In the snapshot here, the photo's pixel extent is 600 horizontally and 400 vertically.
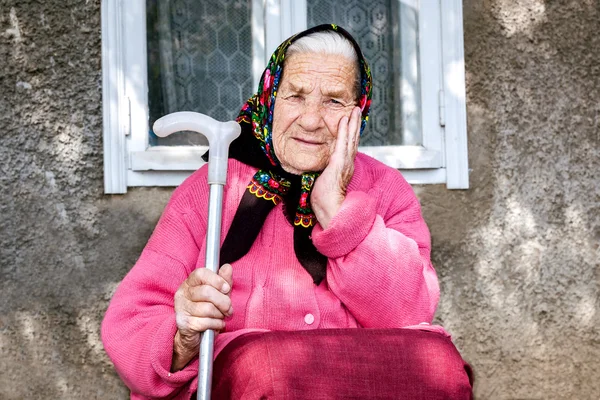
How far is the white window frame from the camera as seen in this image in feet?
12.0

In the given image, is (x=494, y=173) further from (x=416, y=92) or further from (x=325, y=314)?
(x=325, y=314)

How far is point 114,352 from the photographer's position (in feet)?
8.35

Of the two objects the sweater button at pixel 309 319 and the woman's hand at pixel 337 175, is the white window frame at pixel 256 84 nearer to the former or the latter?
the woman's hand at pixel 337 175

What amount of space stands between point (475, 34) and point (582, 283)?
4.26 feet

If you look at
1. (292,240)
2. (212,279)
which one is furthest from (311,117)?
(212,279)

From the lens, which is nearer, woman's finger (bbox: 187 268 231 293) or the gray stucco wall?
woman's finger (bbox: 187 268 231 293)

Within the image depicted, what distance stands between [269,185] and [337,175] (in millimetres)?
265

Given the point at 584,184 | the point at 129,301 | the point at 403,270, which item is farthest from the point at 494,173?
A: the point at 129,301

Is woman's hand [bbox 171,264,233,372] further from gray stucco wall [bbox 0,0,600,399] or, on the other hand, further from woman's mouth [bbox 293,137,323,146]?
gray stucco wall [bbox 0,0,600,399]

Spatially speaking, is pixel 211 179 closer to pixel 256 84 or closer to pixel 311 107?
pixel 311 107

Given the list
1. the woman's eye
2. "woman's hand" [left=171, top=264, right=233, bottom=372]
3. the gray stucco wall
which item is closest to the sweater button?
"woman's hand" [left=171, top=264, right=233, bottom=372]

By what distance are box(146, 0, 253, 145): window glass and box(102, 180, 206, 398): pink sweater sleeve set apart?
1.15 metres

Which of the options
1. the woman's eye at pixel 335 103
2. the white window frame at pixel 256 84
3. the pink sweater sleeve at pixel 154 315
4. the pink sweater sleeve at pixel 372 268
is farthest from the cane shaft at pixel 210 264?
the white window frame at pixel 256 84

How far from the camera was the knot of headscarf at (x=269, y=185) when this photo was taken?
2721 millimetres
